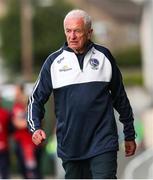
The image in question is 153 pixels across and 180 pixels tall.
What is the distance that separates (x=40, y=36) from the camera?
209 feet

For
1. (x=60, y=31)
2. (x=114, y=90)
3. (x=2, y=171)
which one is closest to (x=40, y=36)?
(x=60, y=31)

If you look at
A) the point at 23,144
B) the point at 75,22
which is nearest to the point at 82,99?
the point at 75,22

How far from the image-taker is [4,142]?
1231 cm

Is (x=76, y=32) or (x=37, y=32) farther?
(x=37, y=32)

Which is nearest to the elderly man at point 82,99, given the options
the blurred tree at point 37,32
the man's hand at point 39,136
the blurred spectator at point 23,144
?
the man's hand at point 39,136

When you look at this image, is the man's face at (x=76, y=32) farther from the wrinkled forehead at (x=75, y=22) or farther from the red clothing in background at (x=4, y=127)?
the red clothing in background at (x=4, y=127)

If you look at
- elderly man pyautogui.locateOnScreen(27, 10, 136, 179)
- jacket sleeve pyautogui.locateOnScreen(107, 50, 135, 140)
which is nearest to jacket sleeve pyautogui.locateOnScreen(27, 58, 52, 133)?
elderly man pyautogui.locateOnScreen(27, 10, 136, 179)

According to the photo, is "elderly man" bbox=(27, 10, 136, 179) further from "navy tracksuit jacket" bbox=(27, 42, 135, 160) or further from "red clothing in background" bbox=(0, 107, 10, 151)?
"red clothing in background" bbox=(0, 107, 10, 151)

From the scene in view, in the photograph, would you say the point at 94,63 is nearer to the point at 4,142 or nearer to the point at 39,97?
the point at 39,97

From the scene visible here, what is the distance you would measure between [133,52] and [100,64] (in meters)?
66.8

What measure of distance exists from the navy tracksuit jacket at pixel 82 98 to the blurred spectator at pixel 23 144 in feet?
19.0

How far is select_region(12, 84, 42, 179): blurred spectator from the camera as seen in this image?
1212cm

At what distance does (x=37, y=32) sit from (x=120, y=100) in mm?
58397

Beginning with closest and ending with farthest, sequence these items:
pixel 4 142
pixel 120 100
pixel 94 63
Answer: pixel 94 63, pixel 120 100, pixel 4 142
